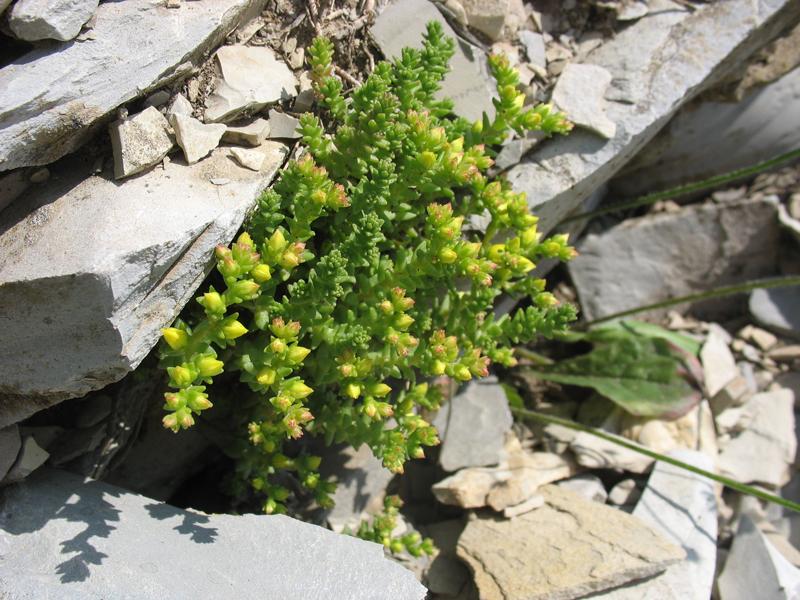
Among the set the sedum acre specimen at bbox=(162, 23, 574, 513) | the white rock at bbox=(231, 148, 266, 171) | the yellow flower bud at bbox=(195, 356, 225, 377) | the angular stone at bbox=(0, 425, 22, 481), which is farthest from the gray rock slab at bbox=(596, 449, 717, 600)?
the angular stone at bbox=(0, 425, 22, 481)

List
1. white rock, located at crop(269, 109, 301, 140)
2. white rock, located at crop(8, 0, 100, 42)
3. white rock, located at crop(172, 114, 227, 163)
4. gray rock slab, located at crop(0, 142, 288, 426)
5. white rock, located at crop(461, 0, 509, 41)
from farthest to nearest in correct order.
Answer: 1. white rock, located at crop(461, 0, 509, 41)
2. white rock, located at crop(269, 109, 301, 140)
3. white rock, located at crop(172, 114, 227, 163)
4. gray rock slab, located at crop(0, 142, 288, 426)
5. white rock, located at crop(8, 0, 100, 42)

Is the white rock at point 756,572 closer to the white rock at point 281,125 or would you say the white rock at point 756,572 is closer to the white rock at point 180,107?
the white rock at point 281,125

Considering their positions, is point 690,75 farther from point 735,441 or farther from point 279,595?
point 279,595

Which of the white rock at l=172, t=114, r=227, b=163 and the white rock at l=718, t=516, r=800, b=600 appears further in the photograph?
the white rock at l=718, t=516, r=800, b=600

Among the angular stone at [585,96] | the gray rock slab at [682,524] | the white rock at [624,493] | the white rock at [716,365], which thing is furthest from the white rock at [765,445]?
the angular stone at [585,96]

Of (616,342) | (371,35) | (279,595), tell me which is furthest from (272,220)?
(616,342)

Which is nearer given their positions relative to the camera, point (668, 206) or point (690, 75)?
point (690, 75)

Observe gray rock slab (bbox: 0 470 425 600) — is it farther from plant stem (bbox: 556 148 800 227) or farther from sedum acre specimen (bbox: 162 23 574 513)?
plant stem (bbox: 556 148 800 227)
